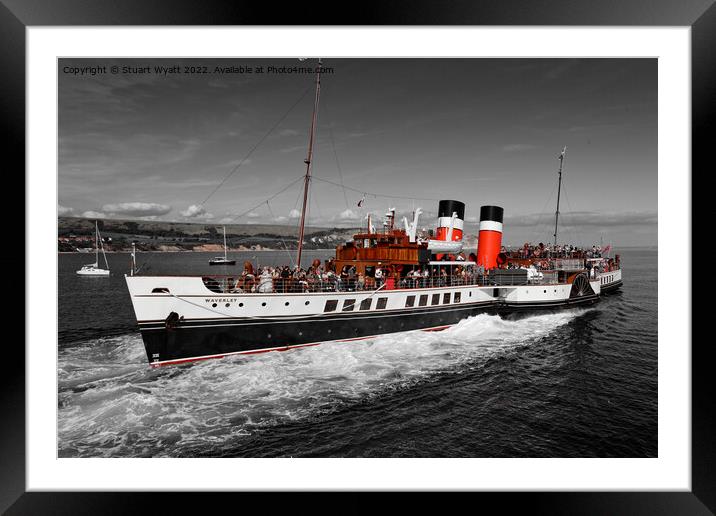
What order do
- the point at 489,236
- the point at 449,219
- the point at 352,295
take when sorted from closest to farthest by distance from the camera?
1. the point at 352,295
2. the point at 449,219
3. the point at 489,236

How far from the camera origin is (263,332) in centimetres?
1293

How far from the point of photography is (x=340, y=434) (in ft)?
26.4

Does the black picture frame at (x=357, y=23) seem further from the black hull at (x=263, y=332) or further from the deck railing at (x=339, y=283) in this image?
the deck railing at (x=339, y=283)

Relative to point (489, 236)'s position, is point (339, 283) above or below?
below

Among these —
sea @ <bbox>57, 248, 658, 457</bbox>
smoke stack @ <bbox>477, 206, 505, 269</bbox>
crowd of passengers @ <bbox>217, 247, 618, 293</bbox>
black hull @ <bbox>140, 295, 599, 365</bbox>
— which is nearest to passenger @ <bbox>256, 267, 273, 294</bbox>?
crowd of passengers @ <bbox>217, 247, 618, 293</bbox>

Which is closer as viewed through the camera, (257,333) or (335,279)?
(257,333)

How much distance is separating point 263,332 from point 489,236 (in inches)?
580

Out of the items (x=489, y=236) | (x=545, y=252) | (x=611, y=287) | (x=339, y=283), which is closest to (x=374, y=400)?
(x=339, y=283)

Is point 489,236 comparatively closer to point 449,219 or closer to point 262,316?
point 449,219

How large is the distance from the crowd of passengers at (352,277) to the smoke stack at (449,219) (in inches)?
65.1

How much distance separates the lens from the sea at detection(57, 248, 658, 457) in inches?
304

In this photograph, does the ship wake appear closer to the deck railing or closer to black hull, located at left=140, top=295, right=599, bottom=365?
black hull, located at left=140, top=295, right=599, bottom=365
